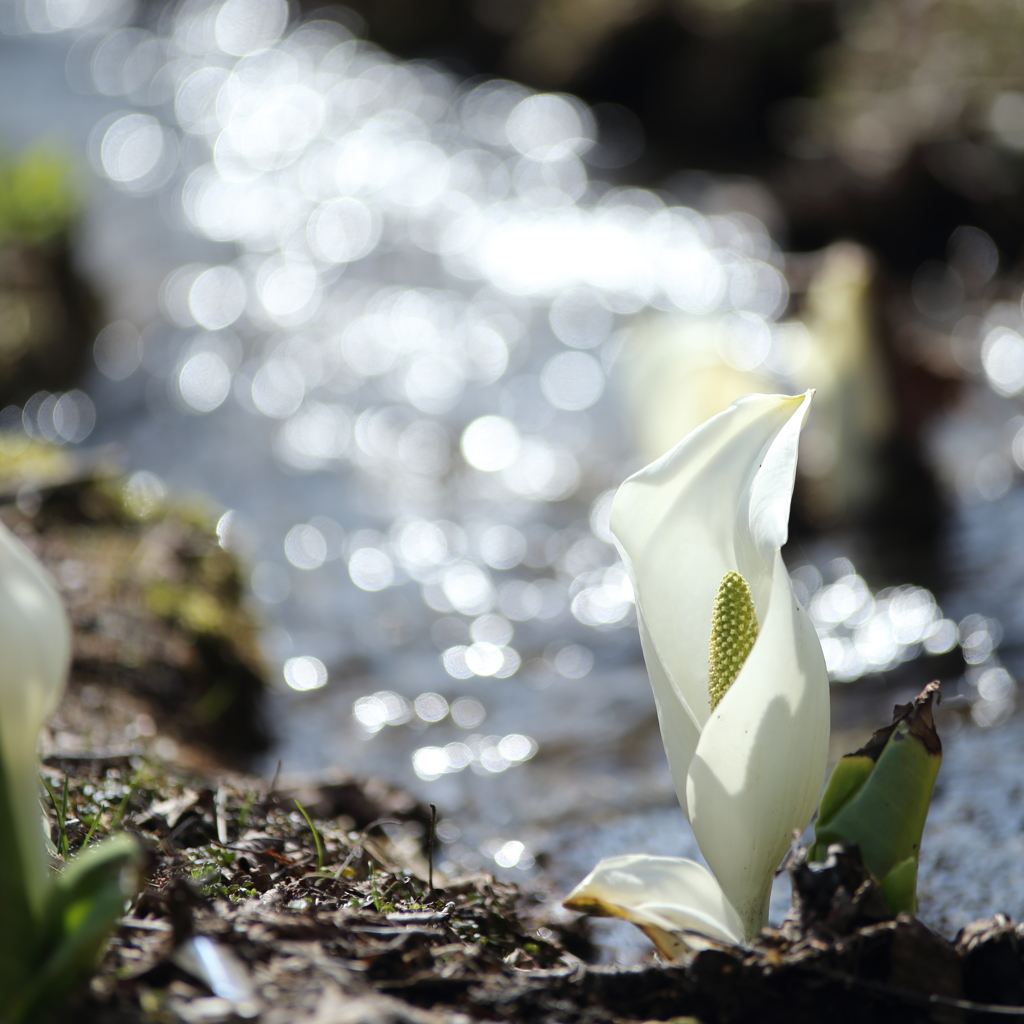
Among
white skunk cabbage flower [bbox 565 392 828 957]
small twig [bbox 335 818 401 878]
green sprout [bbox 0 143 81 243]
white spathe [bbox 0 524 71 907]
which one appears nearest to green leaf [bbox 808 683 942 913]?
white skunk cabbage flower [bbox 565 392 828 957]

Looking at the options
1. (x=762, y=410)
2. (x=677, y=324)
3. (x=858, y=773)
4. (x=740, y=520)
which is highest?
(x=762, y=410)

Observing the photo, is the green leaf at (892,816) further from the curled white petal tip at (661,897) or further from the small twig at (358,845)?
the small twig at (358,845)

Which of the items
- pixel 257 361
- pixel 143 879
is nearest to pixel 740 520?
pixel 143 879

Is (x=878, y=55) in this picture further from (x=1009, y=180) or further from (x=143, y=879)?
(x=143, y=879)

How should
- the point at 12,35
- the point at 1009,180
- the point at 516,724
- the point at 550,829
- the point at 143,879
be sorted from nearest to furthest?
1. the point at 143,879
2. the point at 550,829
3. the point at 516,724
4. the point at 1009,180
5. the point at 12,35

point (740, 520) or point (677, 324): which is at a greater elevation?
point (740, 520)

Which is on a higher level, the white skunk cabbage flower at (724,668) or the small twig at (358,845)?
the white skunk cabbage flower at (724,668)

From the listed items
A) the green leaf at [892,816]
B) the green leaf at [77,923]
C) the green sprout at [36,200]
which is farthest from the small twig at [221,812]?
the green sprout at [36,200]

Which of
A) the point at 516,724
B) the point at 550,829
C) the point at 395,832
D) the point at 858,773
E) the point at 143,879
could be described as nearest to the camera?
the point at 858,773
